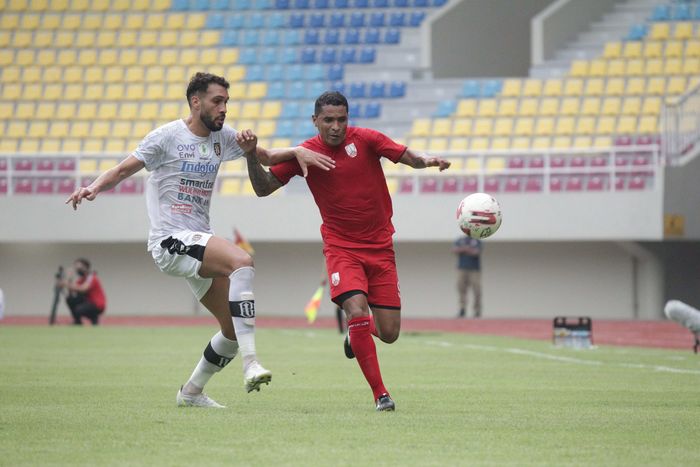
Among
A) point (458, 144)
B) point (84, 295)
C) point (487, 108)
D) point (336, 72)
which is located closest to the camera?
point (84, 295)

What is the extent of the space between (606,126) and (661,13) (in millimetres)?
4587

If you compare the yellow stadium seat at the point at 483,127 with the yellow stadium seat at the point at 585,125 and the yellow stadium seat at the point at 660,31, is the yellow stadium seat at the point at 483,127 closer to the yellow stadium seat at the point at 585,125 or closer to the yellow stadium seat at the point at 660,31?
the yellow stadium seat at the point at 585,125

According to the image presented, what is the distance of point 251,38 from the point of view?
33344 mm

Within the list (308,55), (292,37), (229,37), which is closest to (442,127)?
(308,55)

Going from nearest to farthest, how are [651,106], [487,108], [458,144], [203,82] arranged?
[203,82]
[651,106]
[458,144]
[487,108]

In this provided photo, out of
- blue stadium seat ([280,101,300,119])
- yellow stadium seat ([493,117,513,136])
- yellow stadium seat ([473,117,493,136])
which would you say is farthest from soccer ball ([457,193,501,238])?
blue stadium seat ([280,101,300,119])

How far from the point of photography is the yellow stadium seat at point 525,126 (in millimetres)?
28141

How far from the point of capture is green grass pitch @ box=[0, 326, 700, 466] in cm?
644

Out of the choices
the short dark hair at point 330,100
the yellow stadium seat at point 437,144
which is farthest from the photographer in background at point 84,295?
the short dark hair at point 330,100

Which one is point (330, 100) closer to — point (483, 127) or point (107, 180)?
point (107, 180)

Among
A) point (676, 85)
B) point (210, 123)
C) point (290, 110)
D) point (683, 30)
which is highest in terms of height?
point (683, 30)

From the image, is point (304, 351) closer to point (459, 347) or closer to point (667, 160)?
point (459, 347)

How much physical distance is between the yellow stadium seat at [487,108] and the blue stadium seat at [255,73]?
19.2 ft

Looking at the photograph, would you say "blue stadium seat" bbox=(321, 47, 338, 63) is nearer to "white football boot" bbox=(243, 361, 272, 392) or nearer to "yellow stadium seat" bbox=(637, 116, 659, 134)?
"yellow stadium seat" bbox=(637, 116, 659, 134)
